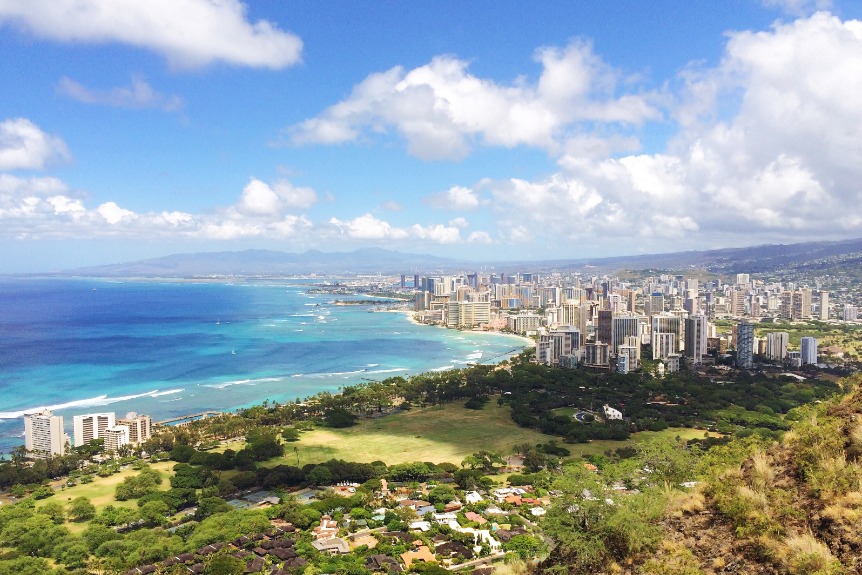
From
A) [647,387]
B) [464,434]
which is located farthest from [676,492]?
[647,387]

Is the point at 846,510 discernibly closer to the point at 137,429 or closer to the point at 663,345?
the point at 137,429

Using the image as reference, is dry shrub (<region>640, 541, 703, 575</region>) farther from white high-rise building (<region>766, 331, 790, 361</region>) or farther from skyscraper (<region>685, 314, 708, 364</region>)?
white high-rise building (<region>766, 331, 790, 361</region>)

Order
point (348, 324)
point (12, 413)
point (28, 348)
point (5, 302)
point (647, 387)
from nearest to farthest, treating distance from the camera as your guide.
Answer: point (12, 413), point (647, 387), point (28, 348), point (348, 324), point (5, 302)

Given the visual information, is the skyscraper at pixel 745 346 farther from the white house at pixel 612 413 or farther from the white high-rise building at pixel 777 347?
the white house at pixel 612 413

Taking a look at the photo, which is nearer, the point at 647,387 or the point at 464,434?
the point at 464,434

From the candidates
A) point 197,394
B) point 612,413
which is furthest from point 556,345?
point 197,394

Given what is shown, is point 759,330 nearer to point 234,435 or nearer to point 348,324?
point 348,324

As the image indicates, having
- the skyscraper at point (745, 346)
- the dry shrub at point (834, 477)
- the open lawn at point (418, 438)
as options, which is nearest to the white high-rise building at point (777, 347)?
the skyscraper at point (745, 346)
